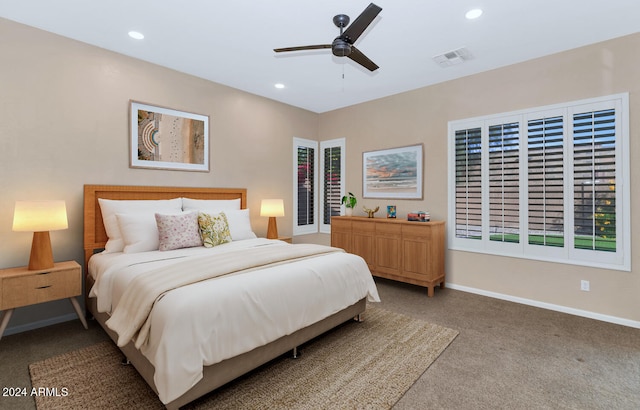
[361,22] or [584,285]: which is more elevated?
[361,22]

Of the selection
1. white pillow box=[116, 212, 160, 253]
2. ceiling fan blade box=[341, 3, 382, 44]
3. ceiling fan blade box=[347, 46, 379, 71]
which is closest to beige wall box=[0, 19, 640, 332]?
white pillow box=[116, 212, 160, 253]

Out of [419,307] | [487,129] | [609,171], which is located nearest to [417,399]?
[419,307]

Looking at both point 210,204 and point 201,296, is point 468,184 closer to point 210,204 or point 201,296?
point 210,204

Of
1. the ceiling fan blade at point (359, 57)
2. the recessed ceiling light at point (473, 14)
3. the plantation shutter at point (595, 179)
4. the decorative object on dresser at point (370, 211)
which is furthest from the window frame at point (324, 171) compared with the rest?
the plantation shutter at point (595, 179)

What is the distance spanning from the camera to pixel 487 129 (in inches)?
Result: 155

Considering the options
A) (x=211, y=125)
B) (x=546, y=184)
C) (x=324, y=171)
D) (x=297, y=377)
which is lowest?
(x=297, y=377)

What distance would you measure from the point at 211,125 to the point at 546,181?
4.22 metres

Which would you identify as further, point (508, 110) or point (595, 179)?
point (508, 110)

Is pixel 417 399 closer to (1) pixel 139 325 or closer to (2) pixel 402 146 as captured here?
(1) pixel 139 325

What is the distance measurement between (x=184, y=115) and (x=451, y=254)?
13.2 feet

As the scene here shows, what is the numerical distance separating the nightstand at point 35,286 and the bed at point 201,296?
183mm

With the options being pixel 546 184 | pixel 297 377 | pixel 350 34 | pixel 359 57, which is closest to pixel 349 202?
pixel 546 184

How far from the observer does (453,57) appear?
3.53m

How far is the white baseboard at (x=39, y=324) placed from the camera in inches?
114
